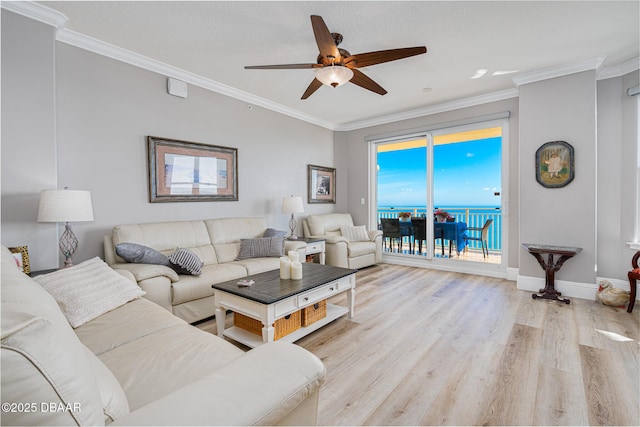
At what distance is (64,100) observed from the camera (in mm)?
2729

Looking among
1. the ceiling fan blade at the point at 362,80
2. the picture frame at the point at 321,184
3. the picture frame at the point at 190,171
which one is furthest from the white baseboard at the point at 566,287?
the picture frame at the point at 190,171

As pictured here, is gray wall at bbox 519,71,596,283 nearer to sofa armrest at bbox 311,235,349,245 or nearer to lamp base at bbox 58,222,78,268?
sofa armrest at bbox 311,235,349,245

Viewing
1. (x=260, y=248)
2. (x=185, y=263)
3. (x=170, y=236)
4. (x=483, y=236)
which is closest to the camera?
(x=185, y=263)

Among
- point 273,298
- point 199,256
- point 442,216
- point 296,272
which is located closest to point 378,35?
point 296,272

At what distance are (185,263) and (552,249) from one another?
407 centimetres

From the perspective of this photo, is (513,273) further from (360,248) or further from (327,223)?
(327,223)

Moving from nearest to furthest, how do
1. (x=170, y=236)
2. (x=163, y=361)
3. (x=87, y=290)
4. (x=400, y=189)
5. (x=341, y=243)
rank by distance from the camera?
1. (x=163, y=361)
2. (x=87, y=290)
3. (x=170, y=236)
4. (x=341, y=243)
5. (x=400, y=189)

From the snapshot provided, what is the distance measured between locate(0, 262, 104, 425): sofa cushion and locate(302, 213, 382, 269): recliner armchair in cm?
413

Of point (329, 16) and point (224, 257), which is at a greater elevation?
point (329, 16)

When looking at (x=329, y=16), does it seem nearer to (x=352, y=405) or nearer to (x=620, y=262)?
(x=352, y=405)

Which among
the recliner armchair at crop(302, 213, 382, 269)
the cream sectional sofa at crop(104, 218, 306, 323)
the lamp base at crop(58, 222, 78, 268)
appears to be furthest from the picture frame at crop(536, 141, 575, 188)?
the lamp base at crop(58, 222, 78, 268)

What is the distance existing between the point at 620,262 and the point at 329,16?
4.38 metres

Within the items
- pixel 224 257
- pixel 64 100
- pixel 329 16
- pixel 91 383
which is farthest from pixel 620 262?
pixel 64 100

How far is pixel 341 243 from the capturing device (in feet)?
15.4
